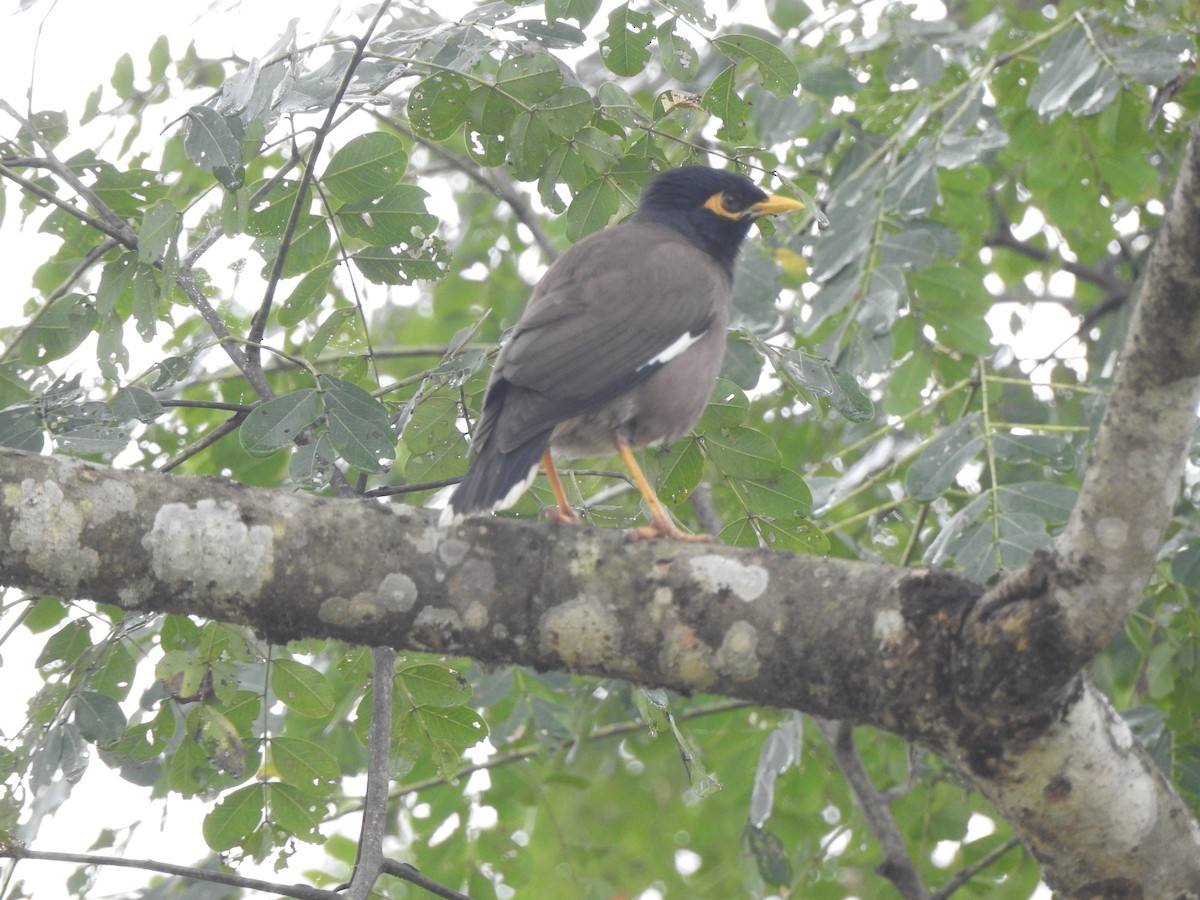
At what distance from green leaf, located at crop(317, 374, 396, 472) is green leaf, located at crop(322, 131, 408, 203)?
0.67 m

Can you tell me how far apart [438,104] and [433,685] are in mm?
1683

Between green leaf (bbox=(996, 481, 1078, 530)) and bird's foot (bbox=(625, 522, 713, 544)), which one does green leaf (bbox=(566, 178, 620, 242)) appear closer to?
bird's foot (bbox=(625, 522, 713, 544))

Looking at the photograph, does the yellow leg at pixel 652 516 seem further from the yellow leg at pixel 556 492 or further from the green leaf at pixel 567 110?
the green leaf at pixel 567 110

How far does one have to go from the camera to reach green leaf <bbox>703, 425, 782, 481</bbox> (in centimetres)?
375

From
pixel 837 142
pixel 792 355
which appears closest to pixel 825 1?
pixel 837 142

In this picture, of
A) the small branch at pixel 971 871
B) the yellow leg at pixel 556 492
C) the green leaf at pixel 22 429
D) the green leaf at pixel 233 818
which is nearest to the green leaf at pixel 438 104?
the yellow leg at pixel 556 492

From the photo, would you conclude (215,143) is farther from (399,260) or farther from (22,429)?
(22,429)

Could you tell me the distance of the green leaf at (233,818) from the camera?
3465mm

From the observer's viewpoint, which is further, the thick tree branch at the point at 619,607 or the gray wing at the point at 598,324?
the gray wing at the point at 598,324

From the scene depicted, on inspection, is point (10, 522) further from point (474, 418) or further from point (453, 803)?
point (453, 803)

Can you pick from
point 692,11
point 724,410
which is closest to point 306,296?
point 724,410

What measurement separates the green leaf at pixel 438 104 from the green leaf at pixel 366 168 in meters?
0.10

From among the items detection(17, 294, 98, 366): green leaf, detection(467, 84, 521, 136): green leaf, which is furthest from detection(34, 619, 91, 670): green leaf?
detection(467, 84, 521, 136): green leaf

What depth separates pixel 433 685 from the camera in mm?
3609
